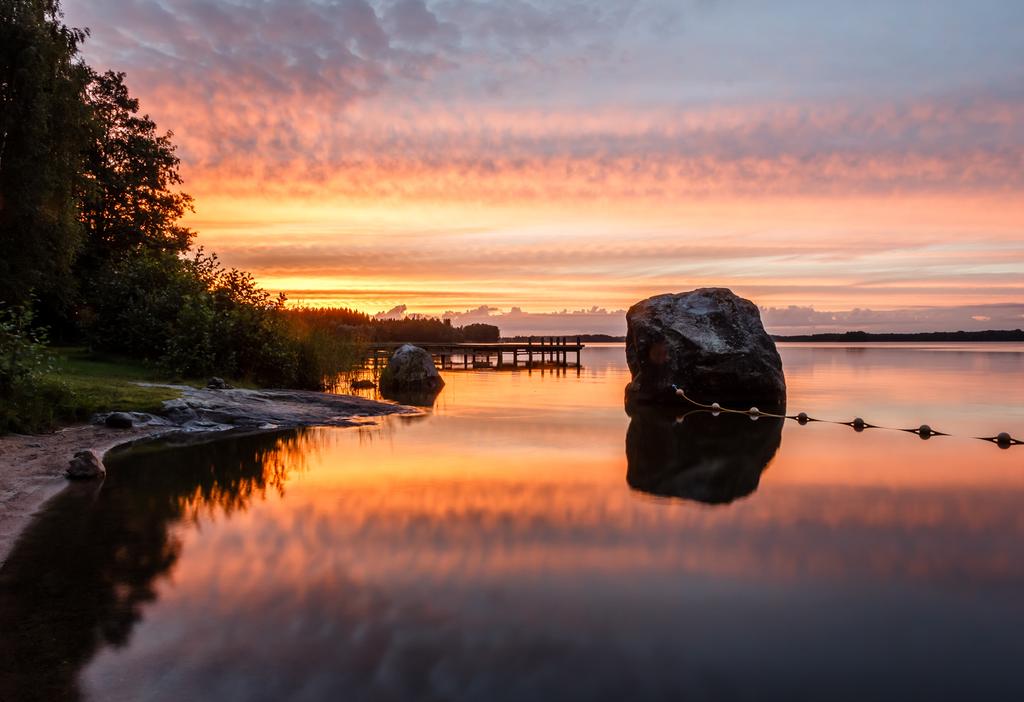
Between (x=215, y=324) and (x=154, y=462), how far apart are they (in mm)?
11702

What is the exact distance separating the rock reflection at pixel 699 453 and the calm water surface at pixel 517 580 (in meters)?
0.12

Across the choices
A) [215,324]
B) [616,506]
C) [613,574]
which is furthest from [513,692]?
[215,324]

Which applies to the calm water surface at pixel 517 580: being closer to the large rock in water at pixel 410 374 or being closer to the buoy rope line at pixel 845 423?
the buoy rope line at pixel 845 423

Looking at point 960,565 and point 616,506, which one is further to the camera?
point 616,506

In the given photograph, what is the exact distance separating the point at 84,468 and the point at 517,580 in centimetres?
696

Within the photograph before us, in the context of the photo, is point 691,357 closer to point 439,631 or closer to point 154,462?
point 154,462

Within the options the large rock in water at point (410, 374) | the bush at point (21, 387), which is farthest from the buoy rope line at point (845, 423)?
the bush at point (21, 387)

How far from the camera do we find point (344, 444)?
14297 mm

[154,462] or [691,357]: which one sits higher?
[691,357]

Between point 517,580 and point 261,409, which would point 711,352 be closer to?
point 261,409

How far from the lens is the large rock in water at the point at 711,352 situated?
2136 centimetres

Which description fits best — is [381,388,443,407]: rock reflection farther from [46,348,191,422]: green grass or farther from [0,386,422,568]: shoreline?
[46,348,191,422]: green grass

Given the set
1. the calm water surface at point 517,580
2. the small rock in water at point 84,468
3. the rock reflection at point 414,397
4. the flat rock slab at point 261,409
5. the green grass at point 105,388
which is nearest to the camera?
the calm water surface at point 517,580

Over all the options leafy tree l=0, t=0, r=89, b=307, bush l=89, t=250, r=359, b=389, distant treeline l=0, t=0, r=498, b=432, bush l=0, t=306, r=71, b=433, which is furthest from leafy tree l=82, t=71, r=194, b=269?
bush l=0, t=306, r=71, b=433
